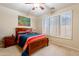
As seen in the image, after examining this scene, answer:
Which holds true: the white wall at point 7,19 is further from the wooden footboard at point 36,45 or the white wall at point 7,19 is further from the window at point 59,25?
the window at point 59,25

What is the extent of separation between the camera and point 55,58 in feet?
2.30

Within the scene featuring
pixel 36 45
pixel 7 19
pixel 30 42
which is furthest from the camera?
pixel 36 45

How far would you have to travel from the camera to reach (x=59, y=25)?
278 centimetres

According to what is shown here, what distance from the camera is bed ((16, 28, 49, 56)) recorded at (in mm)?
2231

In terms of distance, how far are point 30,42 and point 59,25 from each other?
139cm

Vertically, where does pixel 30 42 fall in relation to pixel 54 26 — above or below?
below

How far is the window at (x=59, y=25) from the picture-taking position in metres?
2.31

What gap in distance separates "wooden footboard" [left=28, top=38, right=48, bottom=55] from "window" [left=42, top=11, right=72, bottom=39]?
42 cm

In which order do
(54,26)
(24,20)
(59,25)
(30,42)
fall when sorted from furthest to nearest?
(54,26), (59,25), (24,20), (30,42)

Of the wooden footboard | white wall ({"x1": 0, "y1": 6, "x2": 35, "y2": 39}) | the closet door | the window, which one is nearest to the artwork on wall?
white wall ({"x1": 0, "y1": 6, "x2": 35, "y2": 39})

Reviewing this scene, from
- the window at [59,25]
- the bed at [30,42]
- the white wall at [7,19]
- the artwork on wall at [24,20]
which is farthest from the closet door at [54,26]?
the white wall at [7,19]

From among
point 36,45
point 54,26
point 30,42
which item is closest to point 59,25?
point 54,26

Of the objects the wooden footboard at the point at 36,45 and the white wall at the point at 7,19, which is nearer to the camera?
the white wall at the point at 7,19

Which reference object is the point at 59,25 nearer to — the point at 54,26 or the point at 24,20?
the point at 54,26
